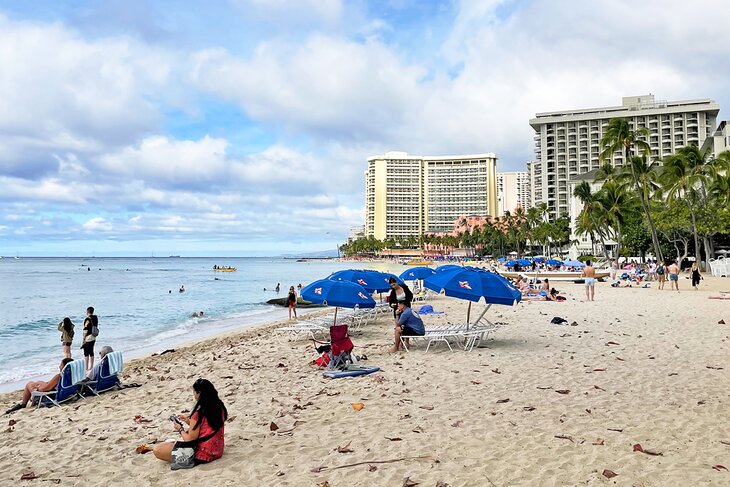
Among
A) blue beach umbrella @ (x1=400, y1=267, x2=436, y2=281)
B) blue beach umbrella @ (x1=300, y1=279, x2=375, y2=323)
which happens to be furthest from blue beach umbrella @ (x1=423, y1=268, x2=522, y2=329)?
blue beach umbrella @ (x1=400, y1=267, x2=436, y2=281)

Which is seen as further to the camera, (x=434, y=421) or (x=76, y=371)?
(x=76, y=371)

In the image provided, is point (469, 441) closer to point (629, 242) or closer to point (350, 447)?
point (350, 447)

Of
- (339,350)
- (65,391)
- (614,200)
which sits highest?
(614,200)

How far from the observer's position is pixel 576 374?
805 cm

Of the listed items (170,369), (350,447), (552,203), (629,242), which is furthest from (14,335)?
(552,203)

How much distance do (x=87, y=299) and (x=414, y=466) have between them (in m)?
40.6

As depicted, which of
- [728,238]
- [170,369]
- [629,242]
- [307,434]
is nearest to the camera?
[307,434]

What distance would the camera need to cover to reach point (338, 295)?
10.4 m

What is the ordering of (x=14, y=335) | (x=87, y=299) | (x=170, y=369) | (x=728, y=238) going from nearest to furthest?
(x=170, y=369), (x=14, y=335), (x=87, y=299), (x=728, y=238)

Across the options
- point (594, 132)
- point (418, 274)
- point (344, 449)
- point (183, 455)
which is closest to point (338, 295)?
point (344, 449)

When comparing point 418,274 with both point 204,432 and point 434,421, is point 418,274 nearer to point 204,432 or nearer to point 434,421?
point 434,421

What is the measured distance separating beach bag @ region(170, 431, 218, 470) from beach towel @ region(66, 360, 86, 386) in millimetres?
4314

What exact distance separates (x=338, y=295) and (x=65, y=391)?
5.00 m

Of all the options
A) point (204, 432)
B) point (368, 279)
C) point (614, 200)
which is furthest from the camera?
point (614, 200)
